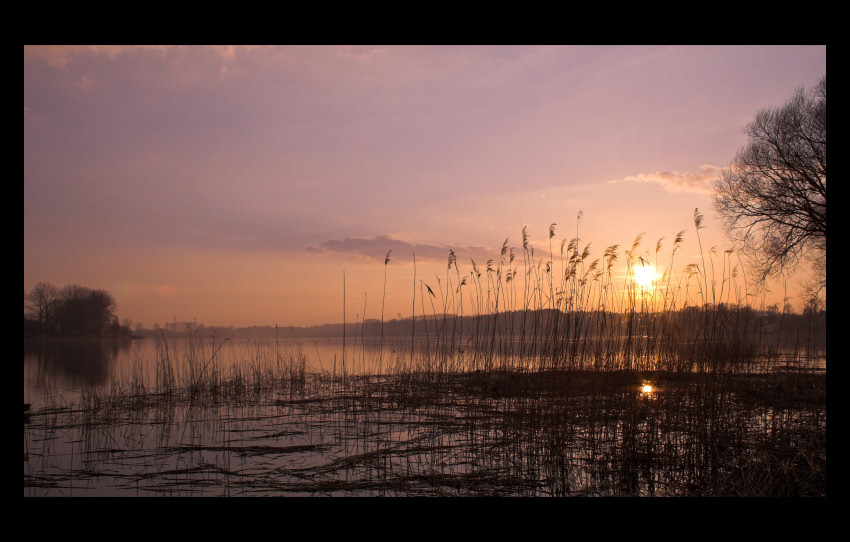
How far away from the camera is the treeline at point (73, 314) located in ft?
83.0

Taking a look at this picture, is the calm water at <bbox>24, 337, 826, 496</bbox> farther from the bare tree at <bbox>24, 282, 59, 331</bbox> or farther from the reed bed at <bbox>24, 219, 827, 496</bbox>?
the bare tree at <bbox>24, 282, 59, 331</bbox>

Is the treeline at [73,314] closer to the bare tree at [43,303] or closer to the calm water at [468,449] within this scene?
the bare tree at [43,303]

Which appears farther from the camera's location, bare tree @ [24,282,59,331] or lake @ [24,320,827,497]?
bare tree @ [24,282,59,331]

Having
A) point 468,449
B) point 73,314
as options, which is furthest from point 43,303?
point 468,449

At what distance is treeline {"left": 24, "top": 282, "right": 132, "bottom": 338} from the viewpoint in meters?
25.3

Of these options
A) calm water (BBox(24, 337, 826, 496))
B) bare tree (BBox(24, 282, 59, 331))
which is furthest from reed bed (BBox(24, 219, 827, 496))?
bare tree (BBox(24, 282, 59, 331))

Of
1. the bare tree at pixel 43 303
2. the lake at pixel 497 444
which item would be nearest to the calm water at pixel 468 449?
the lake at pixel 497 444

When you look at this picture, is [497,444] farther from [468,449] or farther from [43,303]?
[43,303]

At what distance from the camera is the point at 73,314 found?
26.7m

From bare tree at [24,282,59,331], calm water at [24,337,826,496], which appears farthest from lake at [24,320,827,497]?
bare tree at [24,282,59,331]

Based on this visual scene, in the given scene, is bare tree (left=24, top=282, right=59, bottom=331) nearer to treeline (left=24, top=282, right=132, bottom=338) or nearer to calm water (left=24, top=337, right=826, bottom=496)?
treeline (left=24, top=282, right=132, bottom=338)
